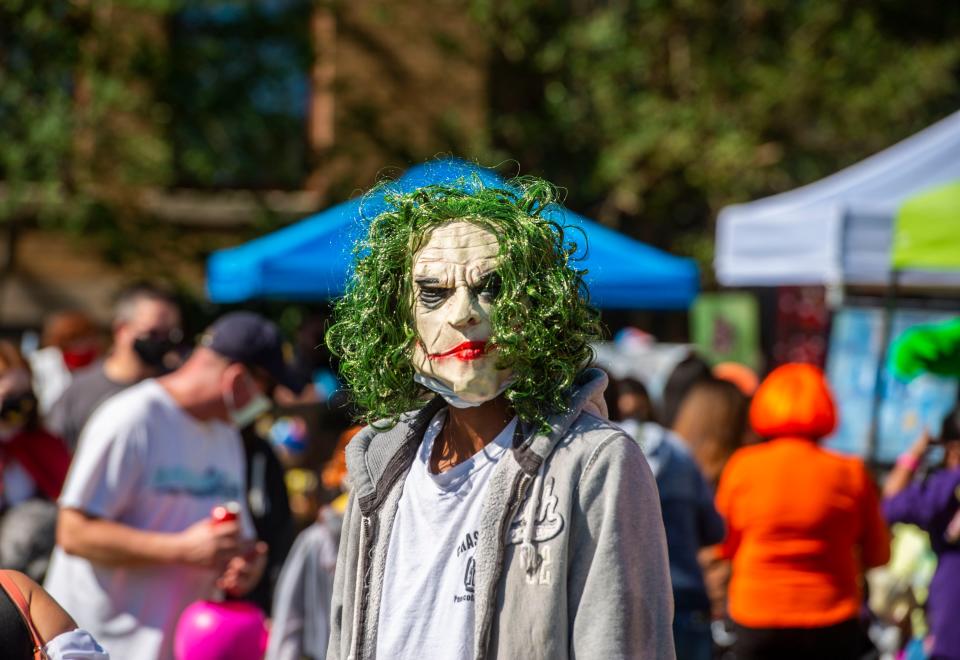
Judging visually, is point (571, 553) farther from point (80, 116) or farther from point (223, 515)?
point (80, 116)

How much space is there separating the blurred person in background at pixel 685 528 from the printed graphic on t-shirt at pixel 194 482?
154cm

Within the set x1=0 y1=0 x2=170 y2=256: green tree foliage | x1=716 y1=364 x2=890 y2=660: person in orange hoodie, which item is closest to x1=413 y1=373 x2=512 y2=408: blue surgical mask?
x1=716 y1=364 x2=890 y2=660: person in orange hoodie

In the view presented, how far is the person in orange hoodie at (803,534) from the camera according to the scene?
16.2ft

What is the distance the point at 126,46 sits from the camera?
10.9 m

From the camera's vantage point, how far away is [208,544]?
11.9 ft

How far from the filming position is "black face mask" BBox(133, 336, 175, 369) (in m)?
5.17

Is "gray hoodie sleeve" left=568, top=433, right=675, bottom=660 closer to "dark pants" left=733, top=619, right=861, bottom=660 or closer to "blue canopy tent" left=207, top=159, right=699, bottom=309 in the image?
"dark pants" left=733, top=619, right=861, bottom=660

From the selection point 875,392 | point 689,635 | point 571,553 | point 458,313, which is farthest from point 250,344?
point 875,392

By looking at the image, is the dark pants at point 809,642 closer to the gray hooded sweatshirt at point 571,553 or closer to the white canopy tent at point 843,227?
the white canopy tent at point 843,227

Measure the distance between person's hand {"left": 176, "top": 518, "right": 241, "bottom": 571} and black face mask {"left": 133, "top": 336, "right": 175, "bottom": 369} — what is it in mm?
1659

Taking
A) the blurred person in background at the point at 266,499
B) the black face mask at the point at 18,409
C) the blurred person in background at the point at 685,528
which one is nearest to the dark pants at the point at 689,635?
the blurred person in background at the point at 685,528

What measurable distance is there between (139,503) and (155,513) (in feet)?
A: 0.18

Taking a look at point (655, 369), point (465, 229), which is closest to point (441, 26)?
point (655, 369)

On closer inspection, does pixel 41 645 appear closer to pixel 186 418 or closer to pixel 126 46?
pixel 186 418
